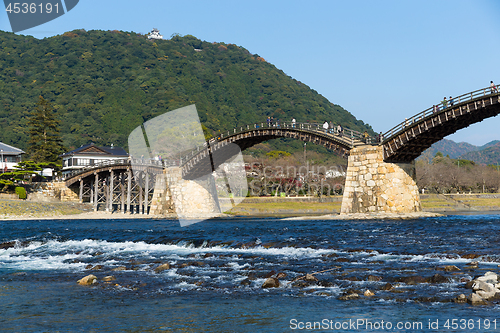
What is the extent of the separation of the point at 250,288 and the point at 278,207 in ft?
195

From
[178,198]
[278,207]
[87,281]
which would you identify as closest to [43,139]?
[178,198]

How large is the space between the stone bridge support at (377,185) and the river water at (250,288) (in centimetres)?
1873

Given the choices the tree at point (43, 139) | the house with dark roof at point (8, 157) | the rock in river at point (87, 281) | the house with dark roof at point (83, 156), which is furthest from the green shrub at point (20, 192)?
the rock in river at point (87, 281)

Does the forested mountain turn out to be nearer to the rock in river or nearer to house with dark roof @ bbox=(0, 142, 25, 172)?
house with dark roof @ bbox=(0, 142, 25, 172)

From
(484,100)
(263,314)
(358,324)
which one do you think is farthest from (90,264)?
(484,100)

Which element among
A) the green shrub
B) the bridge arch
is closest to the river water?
the bridge arch

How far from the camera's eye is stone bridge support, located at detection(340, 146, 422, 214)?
45438 millimetres

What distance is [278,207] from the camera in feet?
242

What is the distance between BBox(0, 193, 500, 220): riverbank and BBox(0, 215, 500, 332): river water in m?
35.6

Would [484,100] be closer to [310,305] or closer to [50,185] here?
[310,305]

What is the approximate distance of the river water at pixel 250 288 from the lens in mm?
10828

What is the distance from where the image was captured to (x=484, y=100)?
38750 millimetres

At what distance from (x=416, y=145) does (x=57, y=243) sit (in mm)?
35978

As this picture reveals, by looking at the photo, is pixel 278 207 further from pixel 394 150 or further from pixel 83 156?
pixel 83 156
